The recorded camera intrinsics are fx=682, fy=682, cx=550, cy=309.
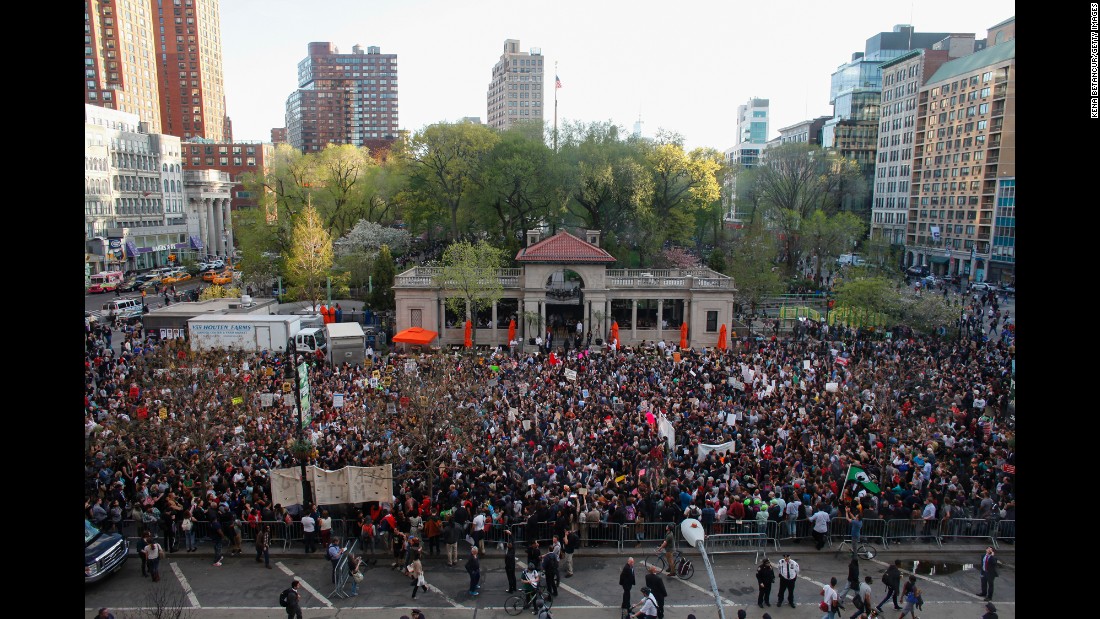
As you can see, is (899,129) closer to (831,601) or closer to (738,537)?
(738,537)

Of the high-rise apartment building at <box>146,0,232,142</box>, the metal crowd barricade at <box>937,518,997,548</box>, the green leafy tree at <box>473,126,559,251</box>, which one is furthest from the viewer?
the high-rise apartment building at <box>146,0,232,142</box>

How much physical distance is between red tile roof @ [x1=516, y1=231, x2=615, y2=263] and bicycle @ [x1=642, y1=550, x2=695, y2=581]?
2371 cm

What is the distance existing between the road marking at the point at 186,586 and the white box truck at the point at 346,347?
15.7 meters

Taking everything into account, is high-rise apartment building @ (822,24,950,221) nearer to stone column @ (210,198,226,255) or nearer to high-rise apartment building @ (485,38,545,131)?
high-rise apartment building @ (485,38,545,131)

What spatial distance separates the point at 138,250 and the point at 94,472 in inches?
2827

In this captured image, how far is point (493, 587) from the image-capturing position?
45.5 feet

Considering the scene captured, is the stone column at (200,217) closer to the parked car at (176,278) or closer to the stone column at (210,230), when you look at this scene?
the stone column at (210,230)

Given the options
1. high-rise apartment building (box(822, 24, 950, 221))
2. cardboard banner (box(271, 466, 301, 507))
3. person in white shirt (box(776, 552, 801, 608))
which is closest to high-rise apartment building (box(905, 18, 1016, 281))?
high-rise apartment building (box(822, 24, 950, 221))

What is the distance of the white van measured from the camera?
42.6 metres

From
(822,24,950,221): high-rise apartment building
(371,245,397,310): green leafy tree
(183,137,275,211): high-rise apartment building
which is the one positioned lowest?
(371,245,397,310): green leafy tree

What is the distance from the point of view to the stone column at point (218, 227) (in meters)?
97.9
